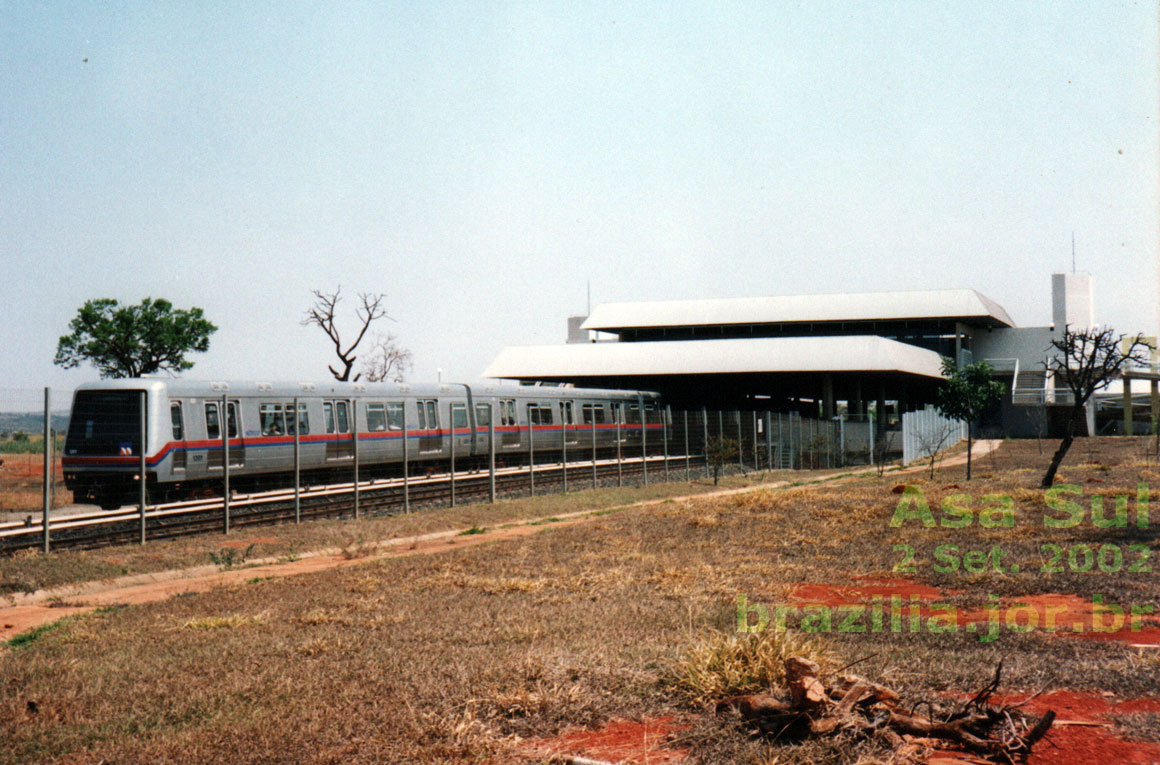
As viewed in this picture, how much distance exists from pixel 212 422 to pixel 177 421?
3.54 feet

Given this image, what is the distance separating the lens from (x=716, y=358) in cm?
4803

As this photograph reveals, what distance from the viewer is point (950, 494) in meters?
19.5

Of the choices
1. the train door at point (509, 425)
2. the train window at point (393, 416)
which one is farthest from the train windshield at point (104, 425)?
the train door at point (509, 425)

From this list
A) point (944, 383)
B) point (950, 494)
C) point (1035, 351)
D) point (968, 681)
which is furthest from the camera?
point (1035, 351)

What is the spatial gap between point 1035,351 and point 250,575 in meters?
60.1

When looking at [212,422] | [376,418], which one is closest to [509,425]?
[376,418]

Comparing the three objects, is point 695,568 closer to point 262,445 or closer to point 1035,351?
point 262,445

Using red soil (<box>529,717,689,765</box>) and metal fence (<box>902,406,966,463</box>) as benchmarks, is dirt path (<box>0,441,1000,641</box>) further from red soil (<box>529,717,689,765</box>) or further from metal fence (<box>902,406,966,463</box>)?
metal fence (<box>902,406,966,463</box>)

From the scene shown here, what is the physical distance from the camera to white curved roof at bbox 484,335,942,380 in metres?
44.9

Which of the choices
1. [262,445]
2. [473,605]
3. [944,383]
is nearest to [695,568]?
[473,605]

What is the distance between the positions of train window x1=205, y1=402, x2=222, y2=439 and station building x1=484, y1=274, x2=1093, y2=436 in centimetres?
2860

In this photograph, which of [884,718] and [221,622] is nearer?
[884,718]

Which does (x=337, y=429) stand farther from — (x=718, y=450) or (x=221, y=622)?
(x=221, y=622)

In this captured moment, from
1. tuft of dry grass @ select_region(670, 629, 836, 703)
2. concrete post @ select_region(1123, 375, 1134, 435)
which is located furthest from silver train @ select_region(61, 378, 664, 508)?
concrete post @ select_region(1123, 375, 1134, 435)
